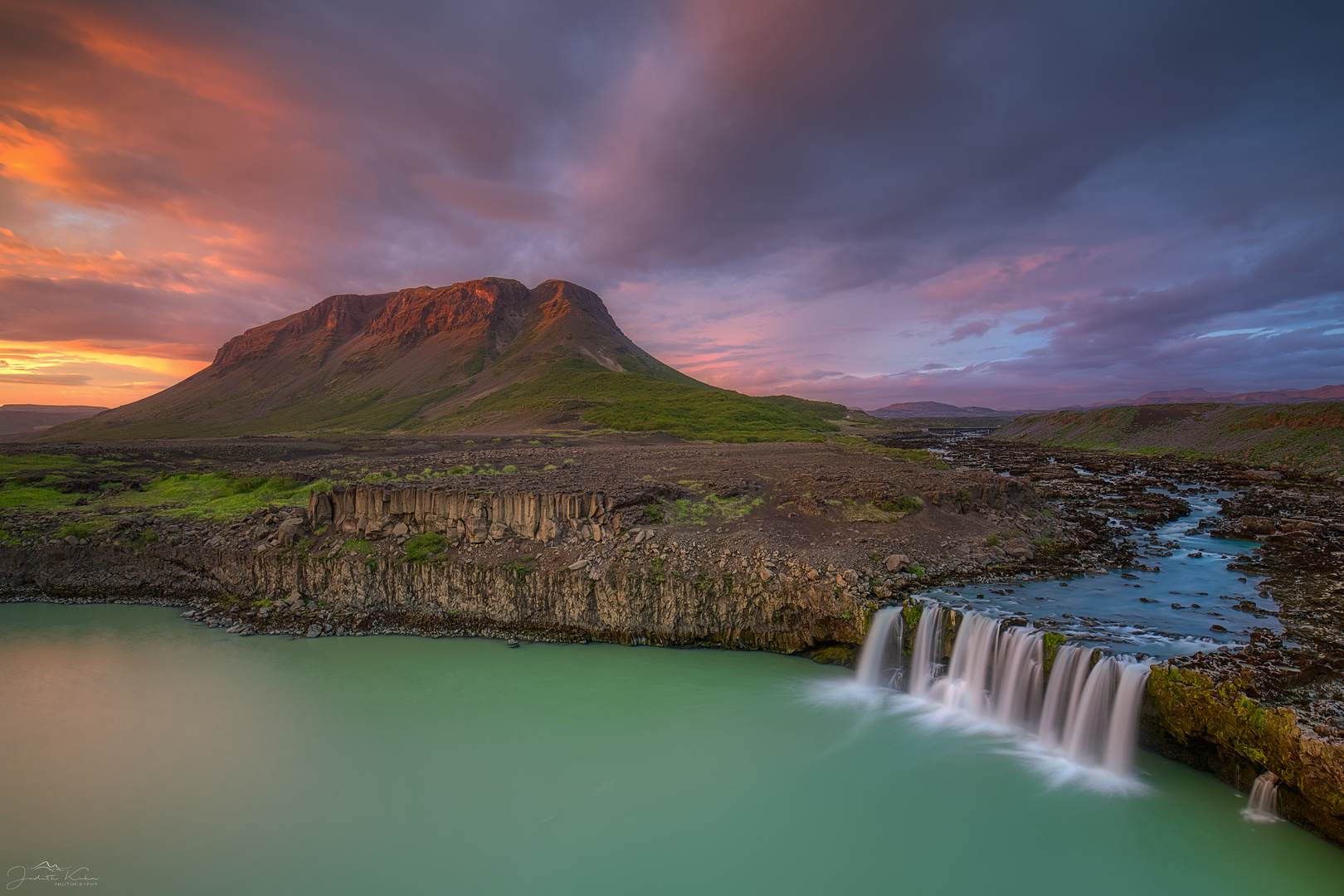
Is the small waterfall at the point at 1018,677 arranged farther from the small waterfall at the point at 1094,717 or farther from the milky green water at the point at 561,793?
the milky green water at the point at 561,793

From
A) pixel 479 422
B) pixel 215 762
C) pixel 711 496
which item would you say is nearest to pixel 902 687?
pixel 711 496

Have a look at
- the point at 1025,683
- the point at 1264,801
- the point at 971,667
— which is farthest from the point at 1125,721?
the point at 971,667

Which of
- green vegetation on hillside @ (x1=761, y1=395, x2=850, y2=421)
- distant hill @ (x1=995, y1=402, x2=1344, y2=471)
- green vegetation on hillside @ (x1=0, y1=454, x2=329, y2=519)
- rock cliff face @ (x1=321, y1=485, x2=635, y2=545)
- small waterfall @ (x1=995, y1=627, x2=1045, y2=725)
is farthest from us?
green vegetation on hillside @ (x1=761, y1=395, x2=850, y2=421)

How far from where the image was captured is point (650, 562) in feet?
60.9

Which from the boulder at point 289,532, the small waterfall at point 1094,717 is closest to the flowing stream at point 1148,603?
the small waterfall at point 1094,717

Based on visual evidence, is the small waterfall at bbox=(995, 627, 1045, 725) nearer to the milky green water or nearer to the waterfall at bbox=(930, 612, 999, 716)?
the waterfall at bbox=(930, 612, 999, 716)

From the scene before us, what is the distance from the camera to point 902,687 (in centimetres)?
1556

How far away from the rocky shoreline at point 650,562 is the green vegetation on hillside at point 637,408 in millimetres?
44295

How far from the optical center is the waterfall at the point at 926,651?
15336 mm

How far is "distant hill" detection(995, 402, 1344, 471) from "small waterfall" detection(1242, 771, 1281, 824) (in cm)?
4629

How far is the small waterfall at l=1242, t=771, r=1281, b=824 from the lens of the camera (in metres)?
9.99

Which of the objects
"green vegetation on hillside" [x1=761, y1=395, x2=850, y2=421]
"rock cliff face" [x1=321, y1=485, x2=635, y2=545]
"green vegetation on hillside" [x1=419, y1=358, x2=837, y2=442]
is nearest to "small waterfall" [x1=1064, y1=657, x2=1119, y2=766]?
"rock cliff face" [x1=321, y1=485, x2=635, y2=545]

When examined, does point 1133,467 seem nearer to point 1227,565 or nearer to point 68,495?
point 1227,565

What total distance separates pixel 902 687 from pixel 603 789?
906cm
